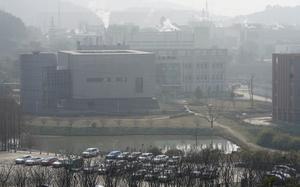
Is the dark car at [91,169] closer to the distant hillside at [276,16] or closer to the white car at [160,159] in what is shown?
the white car at [160,159]

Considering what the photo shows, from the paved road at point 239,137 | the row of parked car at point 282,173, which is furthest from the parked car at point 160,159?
the paved road at point 239,137

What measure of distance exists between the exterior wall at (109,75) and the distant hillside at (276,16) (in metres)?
35.9

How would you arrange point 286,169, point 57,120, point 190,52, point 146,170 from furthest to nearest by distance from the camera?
point 190,52 < point 57,120 < point 286,169 < point 146,170

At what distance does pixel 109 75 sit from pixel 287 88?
366 centimetres

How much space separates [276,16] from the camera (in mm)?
51406

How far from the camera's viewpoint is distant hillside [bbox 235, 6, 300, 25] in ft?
164

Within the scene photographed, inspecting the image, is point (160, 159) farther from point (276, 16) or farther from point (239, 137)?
point (276, 16)

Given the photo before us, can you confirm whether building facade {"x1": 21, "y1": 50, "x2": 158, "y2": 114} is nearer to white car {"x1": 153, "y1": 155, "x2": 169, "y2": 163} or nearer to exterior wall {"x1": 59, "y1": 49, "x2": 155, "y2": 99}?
exterior wall {"x1": 59, "y1": 49, "x2": 155, "y2": 99}

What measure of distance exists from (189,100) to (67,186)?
961cm

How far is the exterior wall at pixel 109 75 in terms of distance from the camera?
550 inches

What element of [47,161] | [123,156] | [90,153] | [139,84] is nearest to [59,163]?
[47,161]

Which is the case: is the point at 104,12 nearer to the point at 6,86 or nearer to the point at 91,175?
the point at 6,86

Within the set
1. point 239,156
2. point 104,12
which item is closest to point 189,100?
point 239,156

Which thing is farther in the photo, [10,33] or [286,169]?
[10,33]
